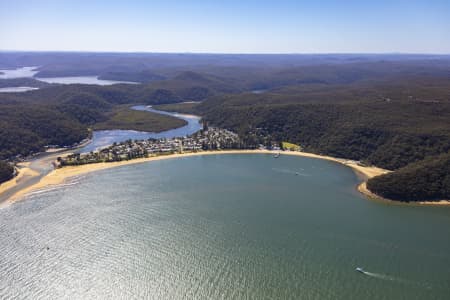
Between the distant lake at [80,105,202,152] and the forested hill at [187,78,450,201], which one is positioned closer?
the forested hill at [187,78,450,201]

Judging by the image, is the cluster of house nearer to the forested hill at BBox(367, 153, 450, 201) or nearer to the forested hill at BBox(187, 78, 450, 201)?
the forested hill at BBox(187, 78, 450, 201)

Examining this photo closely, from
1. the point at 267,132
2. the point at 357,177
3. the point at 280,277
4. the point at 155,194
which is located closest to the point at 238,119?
the point at 267,132

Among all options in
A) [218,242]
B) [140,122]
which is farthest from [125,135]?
[218,242]

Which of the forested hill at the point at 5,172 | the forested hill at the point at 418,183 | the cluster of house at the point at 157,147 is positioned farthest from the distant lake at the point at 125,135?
the forested hill at the point at 418,183

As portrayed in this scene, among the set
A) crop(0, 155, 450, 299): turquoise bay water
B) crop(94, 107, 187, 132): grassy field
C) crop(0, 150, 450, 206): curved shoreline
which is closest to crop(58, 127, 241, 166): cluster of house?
crop(0, 150, 450, 206): curved shoreline

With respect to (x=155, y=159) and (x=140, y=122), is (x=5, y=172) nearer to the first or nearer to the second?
(x=155, y=159)

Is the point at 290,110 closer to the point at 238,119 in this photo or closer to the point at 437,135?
the point at 238,119

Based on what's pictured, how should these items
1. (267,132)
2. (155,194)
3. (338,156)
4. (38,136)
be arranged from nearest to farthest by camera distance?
(155,194) < (338,156) < (38,136) < (267,132)
